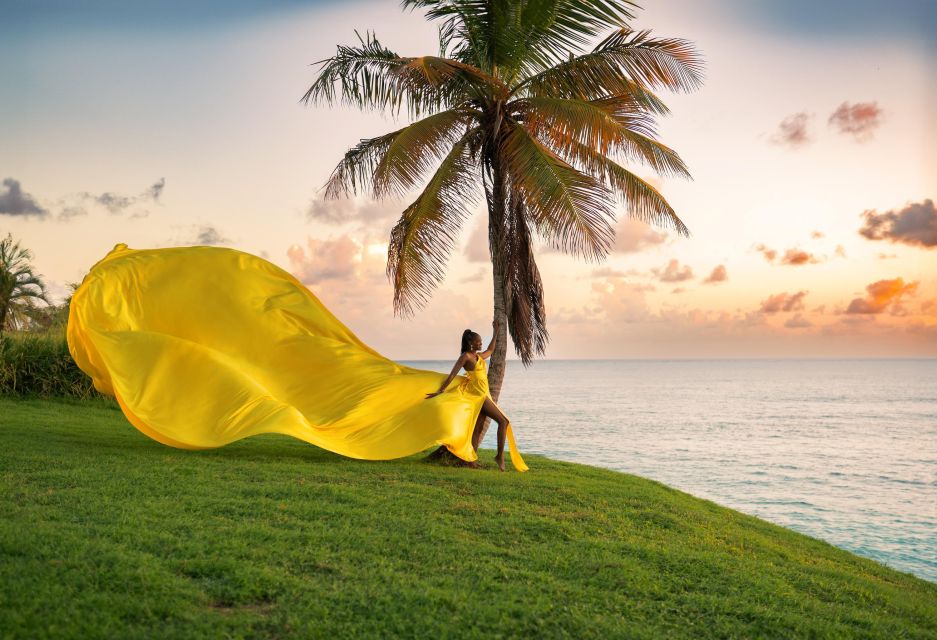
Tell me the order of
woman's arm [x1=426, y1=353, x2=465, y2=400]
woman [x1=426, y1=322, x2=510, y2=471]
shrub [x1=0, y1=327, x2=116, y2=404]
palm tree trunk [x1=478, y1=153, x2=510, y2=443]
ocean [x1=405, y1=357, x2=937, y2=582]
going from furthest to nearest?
shrub [x1=0, y1=327, x2=116, y2=404] < ocean [x1=405, y1=357, x2=937, y2=582] < palm tree trunk [x1=478, y1=153, x2=510, y2=443] < woman [x1=426, y1=322, x2=510, y2=471] < woman's arm [x1=426, y1=353, x2=465, y2=400]

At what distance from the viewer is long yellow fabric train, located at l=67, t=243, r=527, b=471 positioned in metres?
10.3

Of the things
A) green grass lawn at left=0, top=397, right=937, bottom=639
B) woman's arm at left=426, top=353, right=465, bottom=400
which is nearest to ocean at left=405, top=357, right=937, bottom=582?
green grass lawn at left=0, top=397, right=937, bottom=639

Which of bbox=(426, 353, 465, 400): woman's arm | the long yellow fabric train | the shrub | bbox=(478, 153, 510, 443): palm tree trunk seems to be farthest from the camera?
the shrub

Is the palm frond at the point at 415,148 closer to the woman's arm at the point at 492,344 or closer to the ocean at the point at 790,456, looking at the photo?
the woman's arm at the point at 492,344

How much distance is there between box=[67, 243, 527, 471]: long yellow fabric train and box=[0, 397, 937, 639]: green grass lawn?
580 mm

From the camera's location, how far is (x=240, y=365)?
1150 centimetres

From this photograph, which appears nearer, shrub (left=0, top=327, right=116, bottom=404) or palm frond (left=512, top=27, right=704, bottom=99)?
palm frond (left=512, top=27, right=704, bottom=99)

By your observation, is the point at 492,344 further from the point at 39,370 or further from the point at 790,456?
the point at 790,456

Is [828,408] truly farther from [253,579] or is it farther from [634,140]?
[253,579]

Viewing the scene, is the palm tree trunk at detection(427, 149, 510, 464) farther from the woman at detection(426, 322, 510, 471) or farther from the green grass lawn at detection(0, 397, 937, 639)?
the green grass lawn at detection(0, 397, 937, 639)

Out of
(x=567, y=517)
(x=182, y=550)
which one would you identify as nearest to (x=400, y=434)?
(x=567, y=517)

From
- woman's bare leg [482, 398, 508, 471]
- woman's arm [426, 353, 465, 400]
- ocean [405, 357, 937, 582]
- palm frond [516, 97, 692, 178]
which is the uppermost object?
palm frond [516, 97, 692, 178]

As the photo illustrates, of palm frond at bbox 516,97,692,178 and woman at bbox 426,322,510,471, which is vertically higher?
palm frond at bbox 516,97,692,178

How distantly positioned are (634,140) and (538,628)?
30.9 feet
